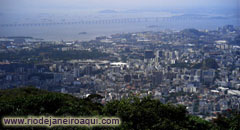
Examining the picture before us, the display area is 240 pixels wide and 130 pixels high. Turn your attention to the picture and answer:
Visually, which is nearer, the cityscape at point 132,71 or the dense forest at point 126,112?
the dense forest at point 126,112

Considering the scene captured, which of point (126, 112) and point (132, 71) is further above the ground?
point (126, 112)

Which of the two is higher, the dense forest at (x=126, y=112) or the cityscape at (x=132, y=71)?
the dense forest at (x=126, y=112)

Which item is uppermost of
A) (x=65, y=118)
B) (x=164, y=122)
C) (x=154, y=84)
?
(x=65, y=118)

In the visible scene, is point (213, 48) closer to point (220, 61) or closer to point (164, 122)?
point (220, 61)

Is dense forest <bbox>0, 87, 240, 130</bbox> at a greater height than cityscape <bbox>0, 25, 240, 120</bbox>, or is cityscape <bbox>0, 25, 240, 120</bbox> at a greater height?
dense forest <bbox>0, 87, 240, 130</bbox>

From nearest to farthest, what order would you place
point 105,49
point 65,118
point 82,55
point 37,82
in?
point 65,118 < point 37,82 < point 82,55 < point 105,49

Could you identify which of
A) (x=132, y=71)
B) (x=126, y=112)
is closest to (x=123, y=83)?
(x=132, y=71)

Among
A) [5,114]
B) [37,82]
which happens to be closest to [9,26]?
[37,82]

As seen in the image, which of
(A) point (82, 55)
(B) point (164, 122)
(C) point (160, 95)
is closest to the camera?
(B) point (164, 122)

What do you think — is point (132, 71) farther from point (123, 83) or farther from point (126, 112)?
point (126, 112)

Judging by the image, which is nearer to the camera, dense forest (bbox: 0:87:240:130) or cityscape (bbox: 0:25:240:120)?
dense forest (bbox: 0:87:240:130)

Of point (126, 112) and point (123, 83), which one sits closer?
point (126, 112)
